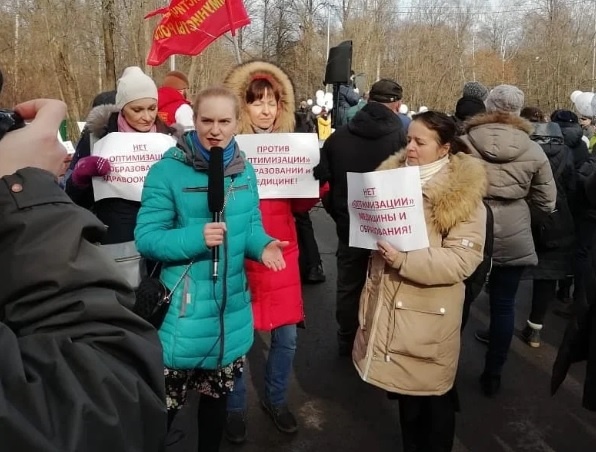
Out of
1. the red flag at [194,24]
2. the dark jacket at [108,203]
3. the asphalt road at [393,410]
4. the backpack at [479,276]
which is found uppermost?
the red flag at [194,24]

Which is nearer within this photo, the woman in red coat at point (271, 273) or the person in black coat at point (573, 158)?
the woman in red coat at point (271, 273)

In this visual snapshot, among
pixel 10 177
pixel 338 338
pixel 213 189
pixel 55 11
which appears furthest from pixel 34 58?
pixel 10 177

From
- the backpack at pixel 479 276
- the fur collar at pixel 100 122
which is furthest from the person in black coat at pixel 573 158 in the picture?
the fur collar at pixel 100 122

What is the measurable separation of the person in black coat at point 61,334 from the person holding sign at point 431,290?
6.00ft

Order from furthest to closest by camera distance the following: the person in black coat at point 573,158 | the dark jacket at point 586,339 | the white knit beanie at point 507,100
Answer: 1. the person in black coat at point 573,158
2. the white knit beanie at point 507,100
3. the dark jacket at point 586,339

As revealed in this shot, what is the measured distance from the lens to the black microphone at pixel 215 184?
248cm

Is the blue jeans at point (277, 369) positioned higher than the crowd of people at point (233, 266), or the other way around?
the crowd of people at point (233, 266)

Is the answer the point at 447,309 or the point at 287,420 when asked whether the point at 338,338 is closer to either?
the point at 287,420

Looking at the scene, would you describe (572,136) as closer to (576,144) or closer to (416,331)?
(576,144)

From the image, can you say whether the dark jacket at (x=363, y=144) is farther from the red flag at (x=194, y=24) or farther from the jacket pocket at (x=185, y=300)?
the jacket pocket at (x=185, y=300)

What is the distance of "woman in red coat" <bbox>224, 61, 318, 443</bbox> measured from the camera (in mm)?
3301

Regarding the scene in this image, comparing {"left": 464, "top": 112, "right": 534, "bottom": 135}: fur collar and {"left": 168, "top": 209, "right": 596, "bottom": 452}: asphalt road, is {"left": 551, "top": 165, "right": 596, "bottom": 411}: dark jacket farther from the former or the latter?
{"left": 464, "top": 112, "right": 534, "bottom": 135}: fur collar

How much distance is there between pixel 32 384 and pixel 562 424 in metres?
3.54

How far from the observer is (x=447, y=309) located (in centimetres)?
278
